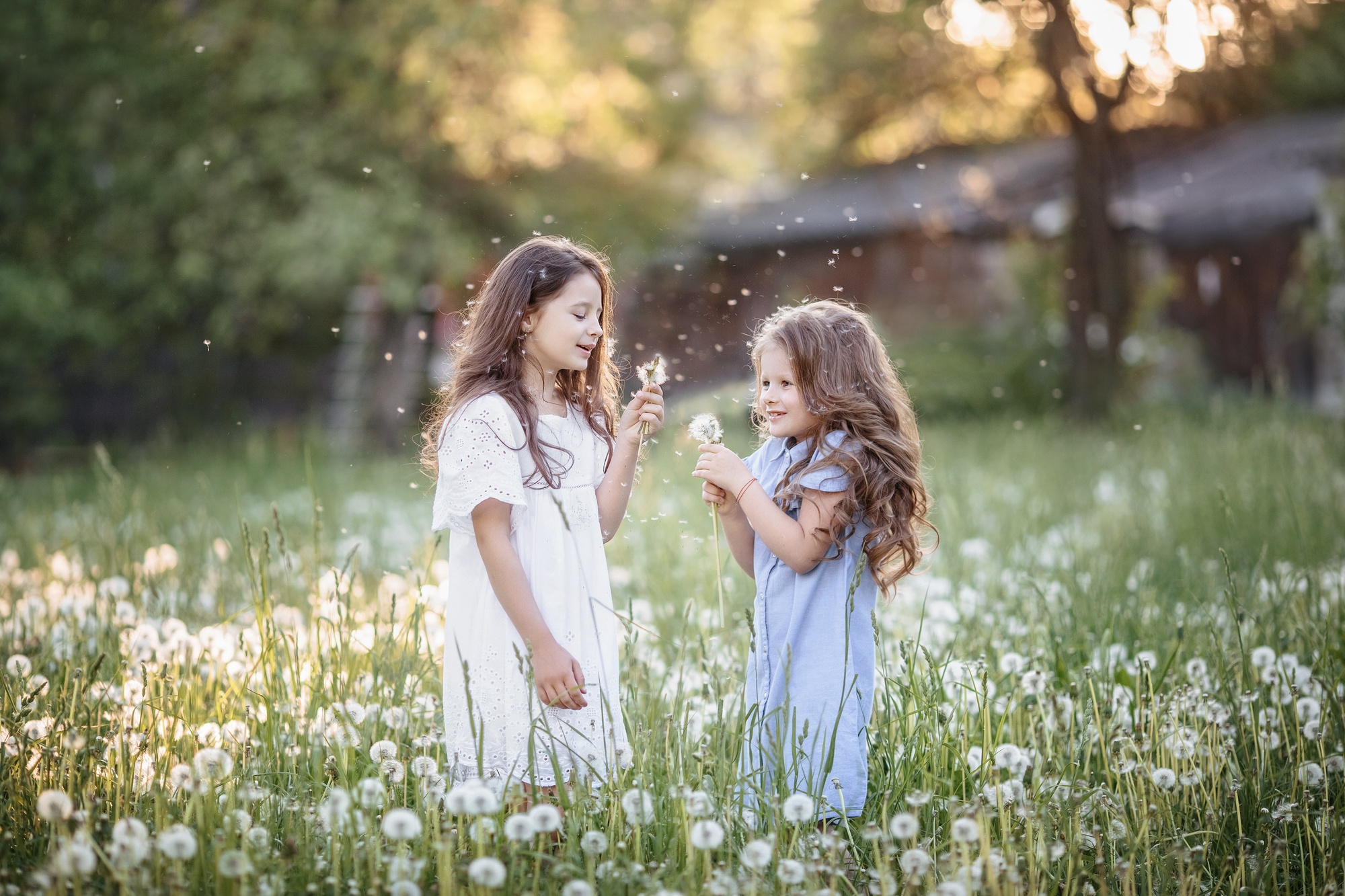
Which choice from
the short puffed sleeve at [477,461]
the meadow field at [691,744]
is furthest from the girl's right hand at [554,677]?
the short puffed sleeve at [477,461]

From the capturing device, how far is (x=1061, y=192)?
1866 cm

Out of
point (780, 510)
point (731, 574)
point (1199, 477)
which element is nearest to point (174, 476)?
point (731, 574)

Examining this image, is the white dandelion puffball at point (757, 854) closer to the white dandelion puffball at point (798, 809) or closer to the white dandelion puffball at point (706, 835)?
the white dandelion puffball at point (706, 835)

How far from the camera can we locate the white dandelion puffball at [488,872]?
Result: 69.9 inches

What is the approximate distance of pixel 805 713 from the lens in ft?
8.18

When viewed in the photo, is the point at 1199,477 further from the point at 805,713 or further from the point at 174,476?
the point at 174,476

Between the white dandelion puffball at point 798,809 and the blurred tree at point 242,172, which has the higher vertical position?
the blurred tree at point 242,172

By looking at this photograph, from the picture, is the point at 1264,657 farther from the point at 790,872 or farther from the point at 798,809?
the point at 790,872

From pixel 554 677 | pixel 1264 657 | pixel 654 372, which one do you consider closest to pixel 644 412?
pixel 654 372

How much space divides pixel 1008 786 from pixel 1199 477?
Answer: 190 inches

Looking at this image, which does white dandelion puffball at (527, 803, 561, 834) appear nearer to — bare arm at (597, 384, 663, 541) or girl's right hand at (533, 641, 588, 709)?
girl's right hand at (533, 641, 588, 709)

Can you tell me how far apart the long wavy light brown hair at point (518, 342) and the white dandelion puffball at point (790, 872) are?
95 cm

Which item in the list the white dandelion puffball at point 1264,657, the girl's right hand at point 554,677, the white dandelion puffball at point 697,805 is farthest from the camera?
the white dandelion puffball at point 1264,657

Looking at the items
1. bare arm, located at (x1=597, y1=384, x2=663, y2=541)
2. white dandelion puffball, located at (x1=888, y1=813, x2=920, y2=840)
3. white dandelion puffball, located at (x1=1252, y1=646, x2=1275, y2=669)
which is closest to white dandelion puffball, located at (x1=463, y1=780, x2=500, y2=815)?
white dandelion puffball, located at (x1=888, y1=813, x2=920, y2=840)
